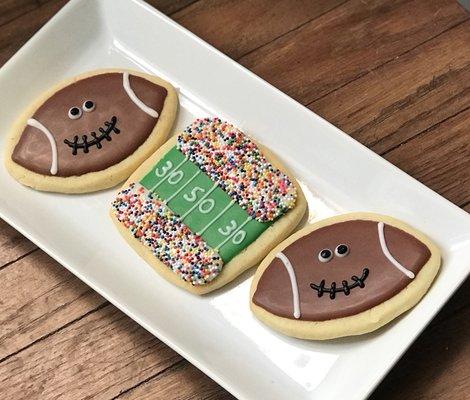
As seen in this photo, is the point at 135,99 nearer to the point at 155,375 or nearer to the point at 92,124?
the point at 92,124

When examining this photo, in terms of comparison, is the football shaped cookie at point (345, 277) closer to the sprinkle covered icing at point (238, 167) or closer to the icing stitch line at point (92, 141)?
the sprinkle covered icing at point (238, 167)

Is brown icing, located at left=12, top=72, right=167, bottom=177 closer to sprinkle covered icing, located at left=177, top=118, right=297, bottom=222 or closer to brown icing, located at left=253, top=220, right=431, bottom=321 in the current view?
sprinkle covered icing, located at left=177, top=118, right=297, bottom=222

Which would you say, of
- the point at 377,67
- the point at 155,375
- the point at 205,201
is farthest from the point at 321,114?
the point at 155,375

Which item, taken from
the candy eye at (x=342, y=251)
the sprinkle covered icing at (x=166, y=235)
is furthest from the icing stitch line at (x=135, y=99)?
the candy eye at (x=342, y=251)

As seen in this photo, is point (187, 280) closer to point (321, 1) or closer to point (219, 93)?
point (219, 93)

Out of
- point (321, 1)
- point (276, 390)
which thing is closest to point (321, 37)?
point (321, 1)

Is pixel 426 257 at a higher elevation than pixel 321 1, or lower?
Answer: lower

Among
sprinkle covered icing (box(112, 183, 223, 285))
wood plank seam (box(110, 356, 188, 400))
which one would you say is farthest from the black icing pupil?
wood plank seam (box(110, 356, 188, 400))
